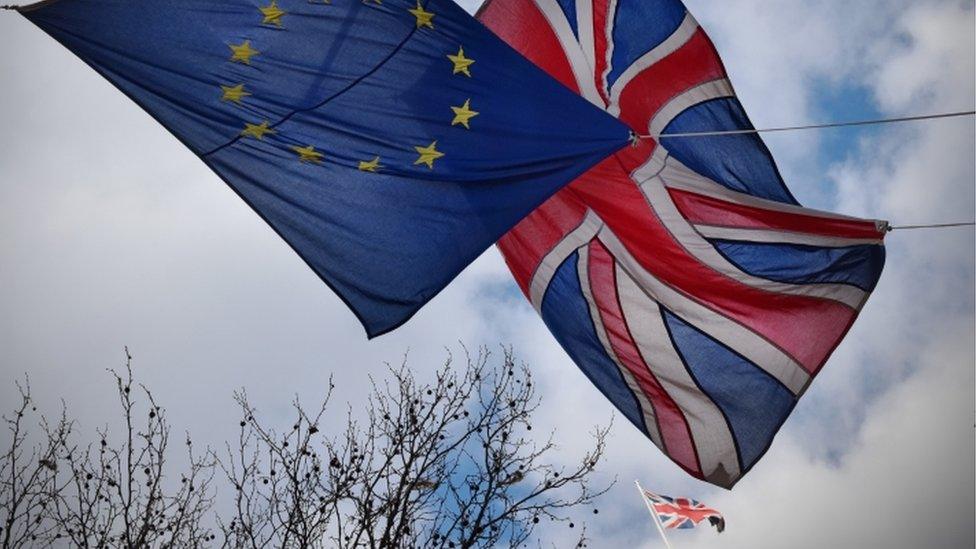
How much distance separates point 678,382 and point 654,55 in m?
2.91

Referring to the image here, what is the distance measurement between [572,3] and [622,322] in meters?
2.99

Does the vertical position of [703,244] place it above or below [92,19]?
below

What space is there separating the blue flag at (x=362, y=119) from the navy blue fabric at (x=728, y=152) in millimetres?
1748

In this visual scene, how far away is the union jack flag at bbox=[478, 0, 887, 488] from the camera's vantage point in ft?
25.9

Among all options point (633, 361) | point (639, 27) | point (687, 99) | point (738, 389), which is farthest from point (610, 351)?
point (639, 27)

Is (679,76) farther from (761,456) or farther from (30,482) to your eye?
(30,482)

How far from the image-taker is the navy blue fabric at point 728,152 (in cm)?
796

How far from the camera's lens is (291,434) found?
9.67 m

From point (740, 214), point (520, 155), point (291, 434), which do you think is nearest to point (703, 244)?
point (740, 214)

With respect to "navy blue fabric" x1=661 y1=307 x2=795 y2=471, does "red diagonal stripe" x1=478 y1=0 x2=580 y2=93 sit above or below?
above

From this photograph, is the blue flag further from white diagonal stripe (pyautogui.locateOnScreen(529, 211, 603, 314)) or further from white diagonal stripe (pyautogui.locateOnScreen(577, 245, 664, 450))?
white diagonal stripe (pyautogui.locateOnScreen(577, 245, 664, 450))

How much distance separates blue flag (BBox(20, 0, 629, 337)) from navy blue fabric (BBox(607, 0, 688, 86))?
79.1 inches

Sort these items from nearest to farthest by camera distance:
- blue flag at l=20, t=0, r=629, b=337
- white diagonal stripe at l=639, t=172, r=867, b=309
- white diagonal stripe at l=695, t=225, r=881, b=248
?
blue flag at l=20, t=0, r=629, b=337 < white diagonal stripe at l=695, t=225, r=881, b=248 < white diagonal stripe at l=639, t=172, r=867, b=309

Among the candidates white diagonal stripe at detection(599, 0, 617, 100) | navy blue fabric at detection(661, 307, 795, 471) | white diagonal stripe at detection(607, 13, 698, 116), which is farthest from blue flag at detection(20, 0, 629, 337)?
navy blue fabric at detection(661, 307, 795, 471)
